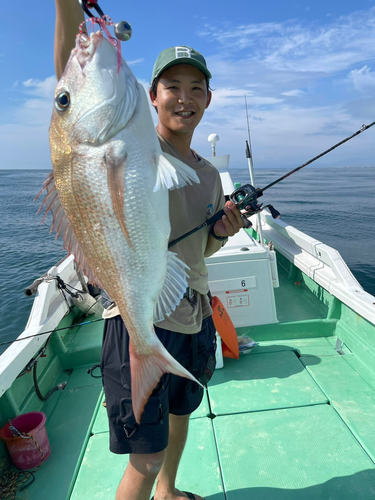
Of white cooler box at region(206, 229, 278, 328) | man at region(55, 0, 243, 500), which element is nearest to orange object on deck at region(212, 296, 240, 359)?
white cooler box at region(206, 229, 278, 328)

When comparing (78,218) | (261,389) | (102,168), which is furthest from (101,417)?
(102,168)

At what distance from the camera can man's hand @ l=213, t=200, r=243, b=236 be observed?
1755mm

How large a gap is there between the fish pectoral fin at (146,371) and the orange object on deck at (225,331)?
209cm

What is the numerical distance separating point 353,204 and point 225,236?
72.9ft

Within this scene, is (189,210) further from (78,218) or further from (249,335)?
(249,335)

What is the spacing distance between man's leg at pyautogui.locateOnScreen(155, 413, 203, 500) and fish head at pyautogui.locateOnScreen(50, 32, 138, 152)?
153 cm

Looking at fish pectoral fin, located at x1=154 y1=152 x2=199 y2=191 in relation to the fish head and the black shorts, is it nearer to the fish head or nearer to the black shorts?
the fish head

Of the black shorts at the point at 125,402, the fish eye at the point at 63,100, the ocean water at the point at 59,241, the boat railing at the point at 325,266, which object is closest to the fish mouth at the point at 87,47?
the fish eye at the point at 63,100

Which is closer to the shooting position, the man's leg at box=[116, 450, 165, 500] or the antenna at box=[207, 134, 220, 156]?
the man's leg at box=[116, 450, 165, 500]

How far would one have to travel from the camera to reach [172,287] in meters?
1.49

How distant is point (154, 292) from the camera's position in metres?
1.42

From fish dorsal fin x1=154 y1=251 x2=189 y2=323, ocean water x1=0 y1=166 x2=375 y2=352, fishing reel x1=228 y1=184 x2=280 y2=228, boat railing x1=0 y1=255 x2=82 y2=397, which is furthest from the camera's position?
ocean water x1=0 y1=166 x2=375 y2=352

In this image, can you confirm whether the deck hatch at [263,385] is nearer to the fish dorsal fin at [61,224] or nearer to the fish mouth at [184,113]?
the fish dorsal fin at [61,224]

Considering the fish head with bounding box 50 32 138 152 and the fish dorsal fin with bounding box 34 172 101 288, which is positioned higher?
the fish head with bounding box 50 32 138 152
